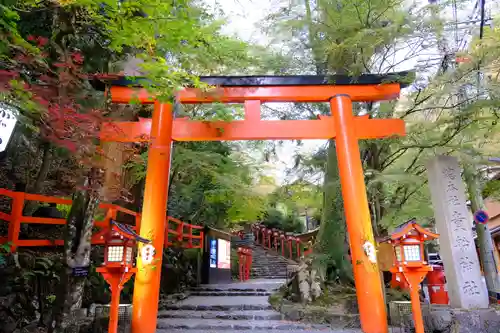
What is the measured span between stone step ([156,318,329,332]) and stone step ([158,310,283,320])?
24 cm

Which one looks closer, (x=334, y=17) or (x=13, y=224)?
(x=13, y=224)

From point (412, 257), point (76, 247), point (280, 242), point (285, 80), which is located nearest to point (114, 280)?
point (76, 247)

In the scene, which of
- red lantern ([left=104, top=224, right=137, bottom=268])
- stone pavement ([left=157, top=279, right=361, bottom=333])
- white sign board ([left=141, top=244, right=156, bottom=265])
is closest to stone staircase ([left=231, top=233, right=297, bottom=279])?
stone pavement ([left=157, top=279, right=361, bottom=333])

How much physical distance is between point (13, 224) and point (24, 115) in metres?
Result: 3.18

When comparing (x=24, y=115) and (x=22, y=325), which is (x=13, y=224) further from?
(x=24, y=115)

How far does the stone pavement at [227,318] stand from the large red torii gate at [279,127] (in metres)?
1.71

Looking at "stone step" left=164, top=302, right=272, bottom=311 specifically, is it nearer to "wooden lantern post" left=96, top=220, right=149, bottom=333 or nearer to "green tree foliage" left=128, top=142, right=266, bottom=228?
"green tree foliage" left=128, top=142, right=266, bottom=228

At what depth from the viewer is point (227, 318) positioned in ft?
27.2

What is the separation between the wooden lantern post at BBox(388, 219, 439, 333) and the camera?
17.7 ft

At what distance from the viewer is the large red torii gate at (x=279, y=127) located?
684cm

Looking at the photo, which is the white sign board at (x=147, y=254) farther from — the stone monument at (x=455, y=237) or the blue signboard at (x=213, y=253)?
the blue signboard at (x=213, y=253)

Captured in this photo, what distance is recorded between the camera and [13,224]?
6.11m

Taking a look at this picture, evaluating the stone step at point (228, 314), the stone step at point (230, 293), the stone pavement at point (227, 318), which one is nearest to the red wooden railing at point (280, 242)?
the stone step at point (230, 293)

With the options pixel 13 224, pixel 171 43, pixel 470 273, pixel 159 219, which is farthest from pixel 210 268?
pixel 171 43
